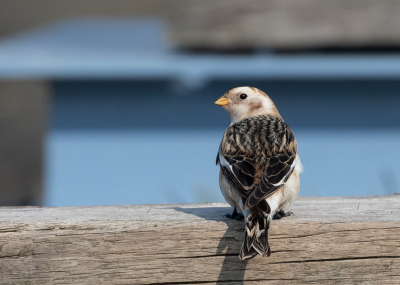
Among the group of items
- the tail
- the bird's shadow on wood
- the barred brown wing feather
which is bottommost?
the bird's shadow on wood

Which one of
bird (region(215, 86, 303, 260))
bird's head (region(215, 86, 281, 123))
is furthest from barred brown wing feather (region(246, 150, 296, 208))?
bird's head (region(215, 86, 281, 123))

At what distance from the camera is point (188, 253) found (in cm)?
168

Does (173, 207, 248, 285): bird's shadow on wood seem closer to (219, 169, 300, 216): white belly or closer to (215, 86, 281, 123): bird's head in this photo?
(219, 169, 300, 216): white belly

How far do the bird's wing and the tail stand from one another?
90 mm

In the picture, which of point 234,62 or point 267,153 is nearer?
point 267,153

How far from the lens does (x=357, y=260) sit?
1.69m

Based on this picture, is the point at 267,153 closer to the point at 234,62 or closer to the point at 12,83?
the point at 234,62

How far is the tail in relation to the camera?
5.24 feet

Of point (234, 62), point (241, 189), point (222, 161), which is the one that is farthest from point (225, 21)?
point (241, 189)

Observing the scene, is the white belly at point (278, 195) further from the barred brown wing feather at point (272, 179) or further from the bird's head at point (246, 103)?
the bird's head at point (246, 103)

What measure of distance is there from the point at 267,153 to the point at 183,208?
0.43 meters

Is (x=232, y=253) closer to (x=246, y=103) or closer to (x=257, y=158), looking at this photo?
(x=257, y=158)

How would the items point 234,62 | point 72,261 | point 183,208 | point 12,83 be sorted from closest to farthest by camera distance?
1. point 72,261
2. point 183,208
3. point 234,62
4. point 12,83

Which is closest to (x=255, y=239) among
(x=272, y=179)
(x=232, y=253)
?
(x=232, y=253)
